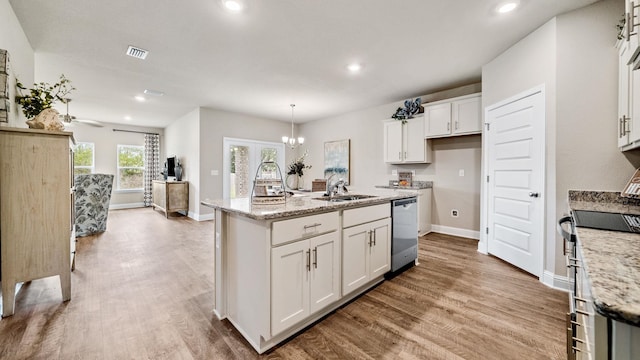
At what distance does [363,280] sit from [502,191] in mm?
2227

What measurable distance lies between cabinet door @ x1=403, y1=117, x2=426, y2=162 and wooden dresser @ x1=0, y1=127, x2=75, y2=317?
465 centimetres

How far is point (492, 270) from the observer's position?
286 centimetres

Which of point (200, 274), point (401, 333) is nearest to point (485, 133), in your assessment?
point (401, 333)

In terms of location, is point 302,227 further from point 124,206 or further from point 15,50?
point 124,206

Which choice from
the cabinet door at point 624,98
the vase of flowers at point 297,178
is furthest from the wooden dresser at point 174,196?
the cabinet door at point 624,98

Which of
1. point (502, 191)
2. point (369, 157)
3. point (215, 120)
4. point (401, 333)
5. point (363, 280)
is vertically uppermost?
point (215, 120)

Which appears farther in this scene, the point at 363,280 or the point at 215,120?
the point at 215,120

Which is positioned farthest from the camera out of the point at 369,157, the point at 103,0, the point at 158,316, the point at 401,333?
the point at 369,157

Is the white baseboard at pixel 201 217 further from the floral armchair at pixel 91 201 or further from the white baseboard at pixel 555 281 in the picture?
the white baseboard at pixel 555 281

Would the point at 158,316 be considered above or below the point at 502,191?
below

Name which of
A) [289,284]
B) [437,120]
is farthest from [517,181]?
[289,284]

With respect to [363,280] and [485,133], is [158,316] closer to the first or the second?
[363,280]

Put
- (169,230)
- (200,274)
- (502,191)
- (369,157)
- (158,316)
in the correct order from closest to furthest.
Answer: (158,316) < (200,274) < (502,191) < (169,230) < (369,157)

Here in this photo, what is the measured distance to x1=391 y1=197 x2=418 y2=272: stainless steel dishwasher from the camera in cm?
265
